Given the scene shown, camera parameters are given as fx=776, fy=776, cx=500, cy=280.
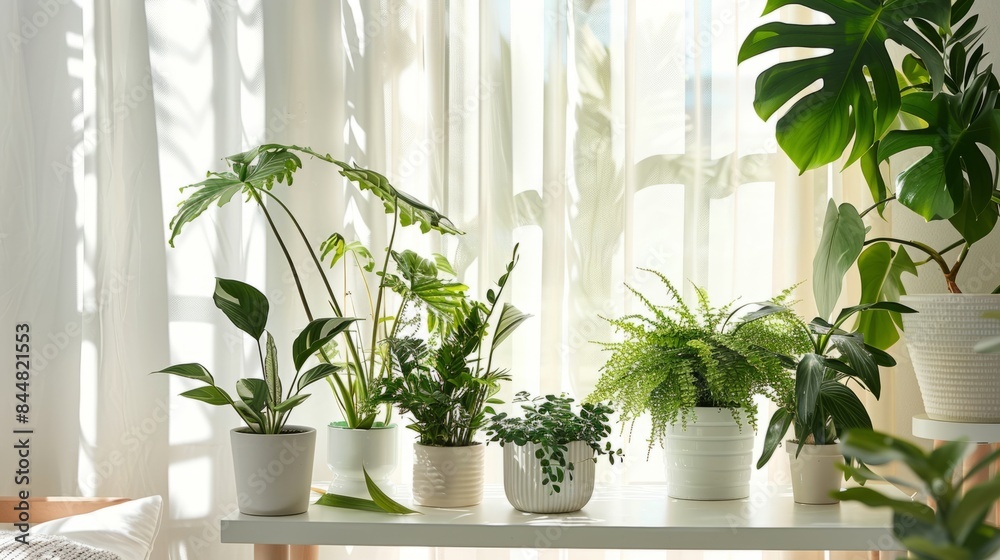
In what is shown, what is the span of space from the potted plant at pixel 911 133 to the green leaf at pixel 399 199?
58cm

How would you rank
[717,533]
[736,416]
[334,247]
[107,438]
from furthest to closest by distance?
[107,438] < [334,247] < [736,416] < [717,533]

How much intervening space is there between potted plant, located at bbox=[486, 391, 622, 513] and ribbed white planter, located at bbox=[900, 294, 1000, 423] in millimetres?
561

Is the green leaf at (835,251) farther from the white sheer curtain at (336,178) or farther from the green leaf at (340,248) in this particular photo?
the green leaf at (340,248)

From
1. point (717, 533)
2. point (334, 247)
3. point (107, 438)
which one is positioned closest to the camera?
point (717, 533)

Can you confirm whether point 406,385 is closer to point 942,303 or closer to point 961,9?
point 942,303

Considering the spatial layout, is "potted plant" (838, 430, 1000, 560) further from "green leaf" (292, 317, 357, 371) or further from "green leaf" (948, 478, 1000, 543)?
"green leaf" (292, 317, 357, 371)

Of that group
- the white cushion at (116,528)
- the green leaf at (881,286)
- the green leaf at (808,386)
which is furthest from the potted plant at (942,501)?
the white cushion at (116,528)

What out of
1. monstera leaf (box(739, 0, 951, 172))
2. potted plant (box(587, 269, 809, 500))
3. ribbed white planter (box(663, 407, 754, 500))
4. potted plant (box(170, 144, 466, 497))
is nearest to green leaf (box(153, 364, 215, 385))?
potted plant (box(170, 144, 466, 497))

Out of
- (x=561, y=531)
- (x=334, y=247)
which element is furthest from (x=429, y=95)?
(x=561, y=531)

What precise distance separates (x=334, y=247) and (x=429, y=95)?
0.40 m

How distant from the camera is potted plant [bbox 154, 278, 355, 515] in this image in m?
1.24

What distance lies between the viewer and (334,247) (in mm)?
1494

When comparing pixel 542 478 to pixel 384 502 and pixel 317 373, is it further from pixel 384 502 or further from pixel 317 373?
pixel 317 373

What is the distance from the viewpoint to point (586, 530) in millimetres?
1239
